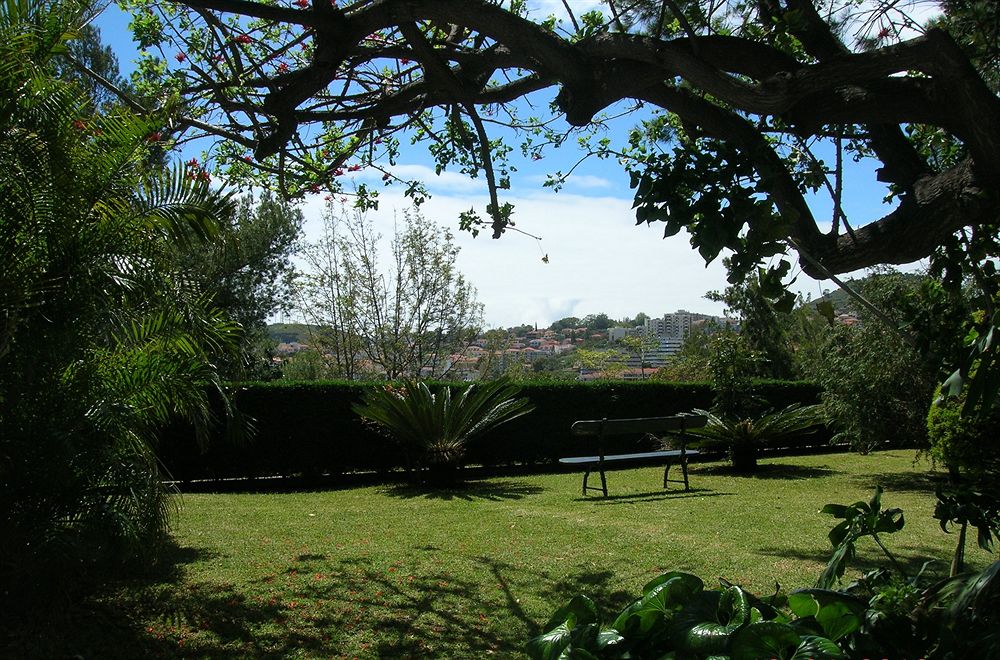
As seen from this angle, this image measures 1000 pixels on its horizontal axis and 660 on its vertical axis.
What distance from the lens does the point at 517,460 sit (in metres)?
14.8

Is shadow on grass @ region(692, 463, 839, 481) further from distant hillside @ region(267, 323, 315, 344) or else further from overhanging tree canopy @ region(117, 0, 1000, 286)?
distant hillside @ region(267, 323, 315, 344)

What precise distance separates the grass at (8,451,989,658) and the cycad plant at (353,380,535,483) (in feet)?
2.71

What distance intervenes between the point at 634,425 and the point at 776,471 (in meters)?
3.92

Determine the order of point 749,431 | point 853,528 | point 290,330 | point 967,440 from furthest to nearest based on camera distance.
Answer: point 290,330, point 749,431, point 967,440, point 853,528

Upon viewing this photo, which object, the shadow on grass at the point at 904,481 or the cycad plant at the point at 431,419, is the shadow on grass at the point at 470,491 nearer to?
the cycad plant at the point at 431,419

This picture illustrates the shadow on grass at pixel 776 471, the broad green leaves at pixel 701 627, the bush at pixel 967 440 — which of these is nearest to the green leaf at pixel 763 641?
the broad green leaves at pixel 701 627

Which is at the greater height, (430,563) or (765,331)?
(765,331)

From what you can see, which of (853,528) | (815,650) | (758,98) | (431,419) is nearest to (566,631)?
(815,650)

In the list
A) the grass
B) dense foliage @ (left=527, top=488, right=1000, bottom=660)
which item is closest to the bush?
the grass

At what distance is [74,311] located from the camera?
484cm

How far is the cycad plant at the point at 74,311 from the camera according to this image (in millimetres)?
4613

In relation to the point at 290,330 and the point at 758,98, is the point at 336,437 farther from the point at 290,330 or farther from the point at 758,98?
the point at 290,330

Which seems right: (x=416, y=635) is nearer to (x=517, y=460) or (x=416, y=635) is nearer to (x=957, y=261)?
(x=957, y=261)

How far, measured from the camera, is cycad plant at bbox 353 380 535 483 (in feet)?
39.3
